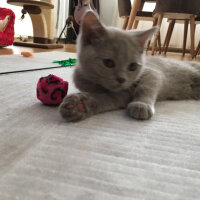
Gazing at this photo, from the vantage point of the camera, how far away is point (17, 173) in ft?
1.47

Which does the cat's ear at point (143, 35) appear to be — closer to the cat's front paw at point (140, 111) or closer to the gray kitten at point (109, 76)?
the gray kitten at point (109, 76)

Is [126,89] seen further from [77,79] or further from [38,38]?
[38,38]

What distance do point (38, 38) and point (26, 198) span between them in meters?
3.73

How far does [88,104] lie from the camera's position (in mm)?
773

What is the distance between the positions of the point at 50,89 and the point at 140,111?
341mm

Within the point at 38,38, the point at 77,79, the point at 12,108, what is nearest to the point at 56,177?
the point at 12,108

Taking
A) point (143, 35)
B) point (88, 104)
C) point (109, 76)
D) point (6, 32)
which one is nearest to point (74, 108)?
point (88, 104)

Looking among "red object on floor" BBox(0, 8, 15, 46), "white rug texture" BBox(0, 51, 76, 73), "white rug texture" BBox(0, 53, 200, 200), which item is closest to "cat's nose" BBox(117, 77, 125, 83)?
"white rug texture" BBox(0, 53, 200, 200)

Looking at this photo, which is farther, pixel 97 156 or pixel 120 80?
pixel 120 80

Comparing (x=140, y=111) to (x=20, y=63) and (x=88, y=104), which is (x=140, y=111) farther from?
(x=20, y=63)

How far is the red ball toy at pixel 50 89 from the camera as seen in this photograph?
834 millimetres

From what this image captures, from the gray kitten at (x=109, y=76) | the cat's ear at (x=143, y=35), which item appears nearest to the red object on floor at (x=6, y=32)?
the gray kitten at (x=109, y=76)

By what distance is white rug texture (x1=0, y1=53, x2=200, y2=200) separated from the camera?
416mm

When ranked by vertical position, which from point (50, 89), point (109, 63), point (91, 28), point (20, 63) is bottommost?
point (20, 63)
